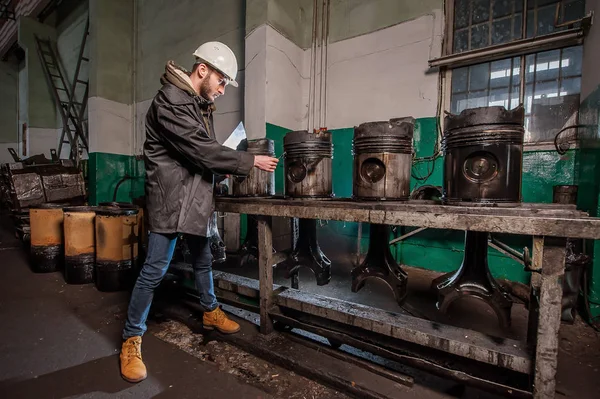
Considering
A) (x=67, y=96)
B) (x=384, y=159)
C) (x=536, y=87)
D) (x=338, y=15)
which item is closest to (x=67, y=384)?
(x=384, y=159)

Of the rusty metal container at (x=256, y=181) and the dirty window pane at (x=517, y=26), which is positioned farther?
the dirty window pane at (x=517, y=26)

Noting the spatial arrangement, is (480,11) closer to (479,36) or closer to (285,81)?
(479,36)

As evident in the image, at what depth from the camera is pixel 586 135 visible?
2.57 metres

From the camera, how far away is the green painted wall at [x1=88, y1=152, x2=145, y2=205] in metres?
6.31

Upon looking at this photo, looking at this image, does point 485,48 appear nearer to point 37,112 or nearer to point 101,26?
point 101,26

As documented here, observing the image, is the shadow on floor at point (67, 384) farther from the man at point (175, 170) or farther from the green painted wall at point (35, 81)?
the green painted wall at point (35, 81)

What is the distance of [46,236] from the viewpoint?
3.47m

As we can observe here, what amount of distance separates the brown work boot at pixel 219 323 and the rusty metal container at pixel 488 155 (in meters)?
1.70

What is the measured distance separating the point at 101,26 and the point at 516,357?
8475mm

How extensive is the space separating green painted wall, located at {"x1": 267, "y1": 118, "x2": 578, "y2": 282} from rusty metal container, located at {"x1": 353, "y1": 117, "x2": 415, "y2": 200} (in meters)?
2.17

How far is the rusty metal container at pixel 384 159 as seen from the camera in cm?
168

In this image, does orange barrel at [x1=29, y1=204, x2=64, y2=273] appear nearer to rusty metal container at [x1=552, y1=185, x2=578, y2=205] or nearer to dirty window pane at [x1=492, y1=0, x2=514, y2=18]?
rusty metal container at [x1=552, y1=185, x2=578, y2=205]

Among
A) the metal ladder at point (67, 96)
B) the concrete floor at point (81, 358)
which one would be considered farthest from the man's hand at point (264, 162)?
the metal ladder at point (67, 96)

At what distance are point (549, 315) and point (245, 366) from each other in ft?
5.29
